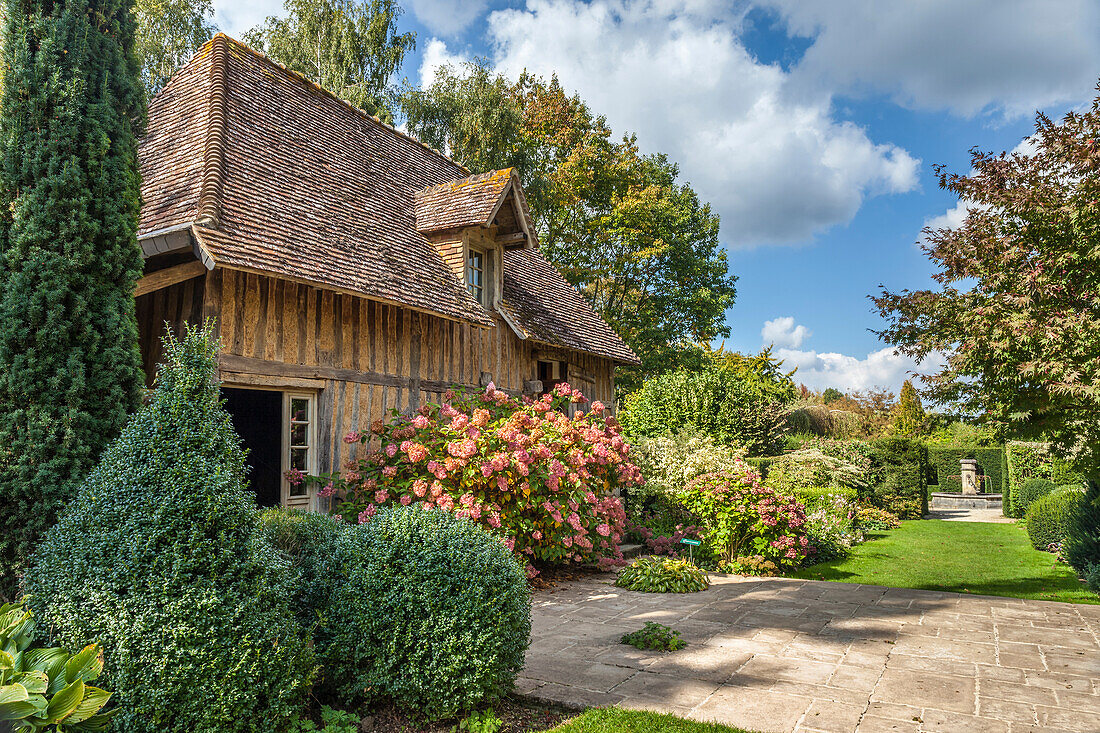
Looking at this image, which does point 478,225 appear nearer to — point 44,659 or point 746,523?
point 746,523

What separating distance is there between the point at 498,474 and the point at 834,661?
3.74 meters

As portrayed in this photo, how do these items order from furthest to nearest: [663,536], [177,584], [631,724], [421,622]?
[663,536], [631,724], [421,622], [177,584]

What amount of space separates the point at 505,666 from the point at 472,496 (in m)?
3.41

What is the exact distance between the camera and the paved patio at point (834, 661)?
401cm

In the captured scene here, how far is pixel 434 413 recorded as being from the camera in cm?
822

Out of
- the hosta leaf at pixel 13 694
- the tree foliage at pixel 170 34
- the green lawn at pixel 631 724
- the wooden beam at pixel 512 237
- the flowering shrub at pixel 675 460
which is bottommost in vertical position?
the green lawn at pixel 631 724

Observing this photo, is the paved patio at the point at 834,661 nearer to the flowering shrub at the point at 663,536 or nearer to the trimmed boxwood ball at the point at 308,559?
the trimmed boxwood ball at the point at 308,559

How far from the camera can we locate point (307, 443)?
319 inches

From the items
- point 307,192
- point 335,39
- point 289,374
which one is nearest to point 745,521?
point 289,374

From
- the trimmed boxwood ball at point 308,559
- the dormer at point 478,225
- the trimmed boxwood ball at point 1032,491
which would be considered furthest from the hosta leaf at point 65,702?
the trimmed boxwood ball at point 1032,491

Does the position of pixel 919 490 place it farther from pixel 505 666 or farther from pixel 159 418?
pixel 159 418

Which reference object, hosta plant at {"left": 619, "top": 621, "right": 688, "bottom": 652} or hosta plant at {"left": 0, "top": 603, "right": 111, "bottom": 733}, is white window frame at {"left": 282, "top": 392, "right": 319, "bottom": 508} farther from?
hosta plant at {"left": 0, "top": 603, "right": 111, "bottom": 733}

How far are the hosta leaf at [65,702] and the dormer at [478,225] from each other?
8.14m

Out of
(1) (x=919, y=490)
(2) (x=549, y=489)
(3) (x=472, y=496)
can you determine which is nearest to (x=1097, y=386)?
(2) (x=549, y=489)
